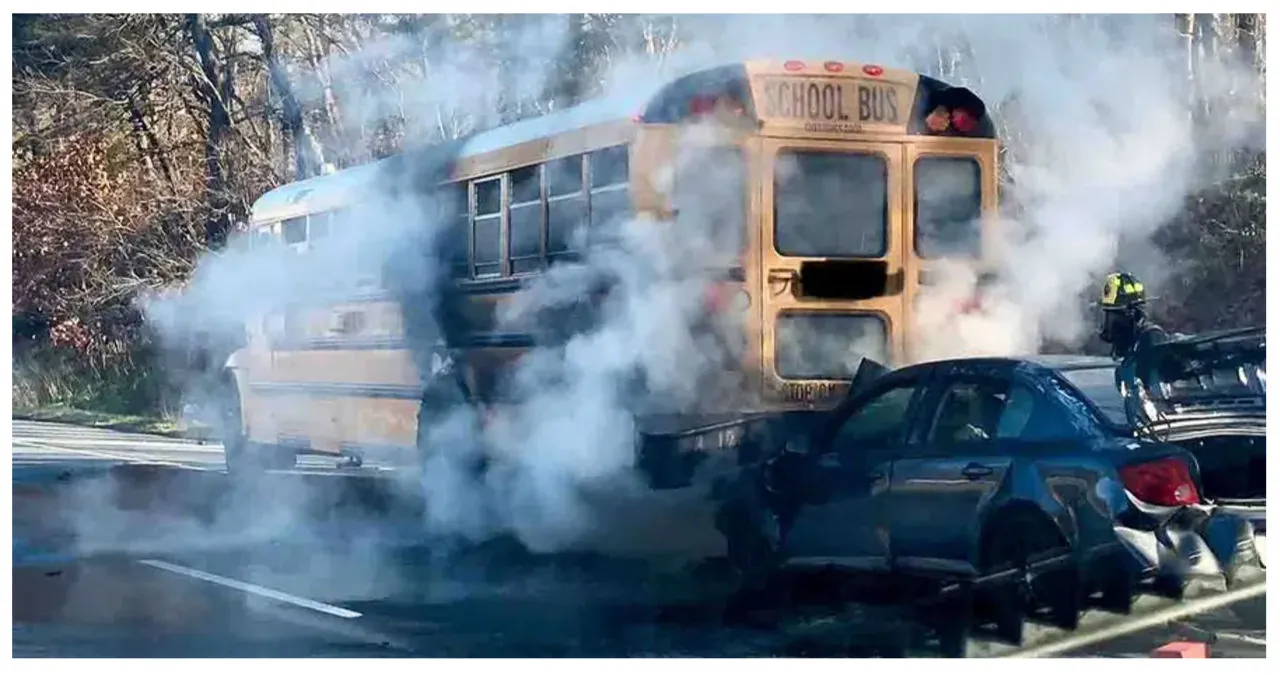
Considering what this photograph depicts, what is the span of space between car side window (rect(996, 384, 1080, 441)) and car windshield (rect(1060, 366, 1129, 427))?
194 mm

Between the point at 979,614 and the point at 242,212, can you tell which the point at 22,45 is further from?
the point at 979,614

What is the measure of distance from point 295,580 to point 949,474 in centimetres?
300

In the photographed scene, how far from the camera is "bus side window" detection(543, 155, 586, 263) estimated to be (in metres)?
7.02

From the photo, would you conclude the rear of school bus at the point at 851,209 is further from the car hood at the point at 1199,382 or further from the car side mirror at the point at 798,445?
the car hood at the point at 1199,382

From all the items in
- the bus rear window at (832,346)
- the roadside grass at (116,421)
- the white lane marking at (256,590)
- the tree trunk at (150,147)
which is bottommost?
the white lane marking at (256,590)

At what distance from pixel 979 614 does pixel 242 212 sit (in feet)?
12.9

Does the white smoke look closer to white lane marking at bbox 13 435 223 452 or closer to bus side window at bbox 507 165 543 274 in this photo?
bus side window at bbox 507 165 543 274

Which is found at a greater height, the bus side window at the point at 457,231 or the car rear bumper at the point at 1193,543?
the bus side window at the point at 457,231

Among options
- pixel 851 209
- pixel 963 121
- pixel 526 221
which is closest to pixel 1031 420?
pixel 851 209

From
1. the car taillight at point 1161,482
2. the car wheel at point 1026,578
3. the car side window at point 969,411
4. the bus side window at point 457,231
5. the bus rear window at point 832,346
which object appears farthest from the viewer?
the bus side window at point 457,231

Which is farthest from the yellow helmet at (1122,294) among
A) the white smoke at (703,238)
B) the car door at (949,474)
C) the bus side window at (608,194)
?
the bus side window at (608,194)

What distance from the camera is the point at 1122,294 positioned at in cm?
724

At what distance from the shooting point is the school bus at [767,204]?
6930 millimetres

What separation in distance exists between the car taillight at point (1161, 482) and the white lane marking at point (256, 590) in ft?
11.1
